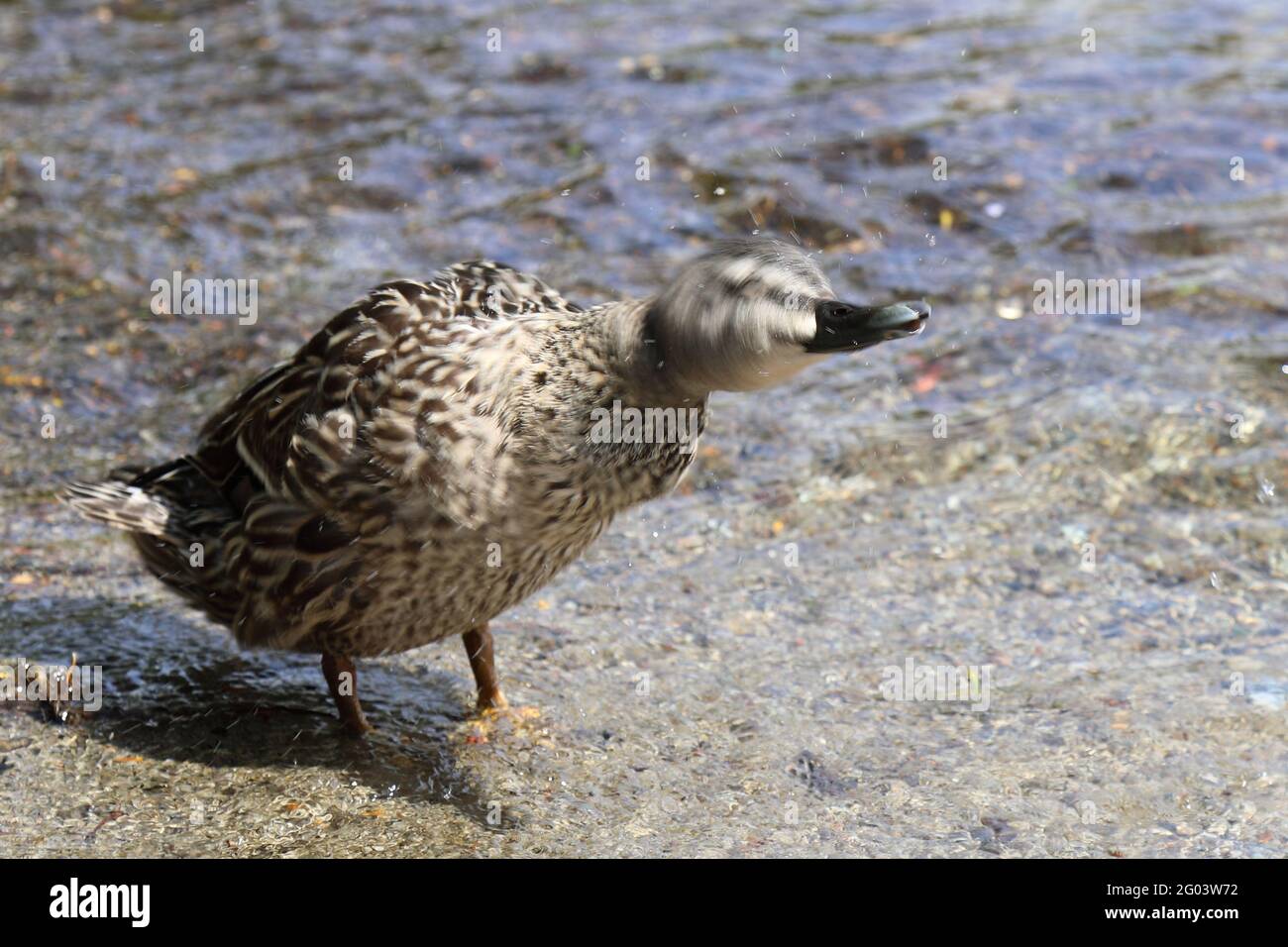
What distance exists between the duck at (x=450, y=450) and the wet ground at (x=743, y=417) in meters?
0.57

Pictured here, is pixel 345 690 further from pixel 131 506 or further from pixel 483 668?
pixel 131 506

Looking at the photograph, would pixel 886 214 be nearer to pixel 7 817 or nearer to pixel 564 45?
pixel 564 45

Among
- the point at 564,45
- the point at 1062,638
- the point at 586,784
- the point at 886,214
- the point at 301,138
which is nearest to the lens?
the point at 586,784

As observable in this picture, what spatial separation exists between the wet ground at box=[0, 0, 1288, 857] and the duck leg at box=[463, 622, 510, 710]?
0.13 m

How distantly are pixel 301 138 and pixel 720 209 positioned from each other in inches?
130

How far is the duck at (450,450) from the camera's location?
438 cm

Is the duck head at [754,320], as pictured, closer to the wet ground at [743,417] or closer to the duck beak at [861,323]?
the duck beak at [861,323]

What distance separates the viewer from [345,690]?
567 cm

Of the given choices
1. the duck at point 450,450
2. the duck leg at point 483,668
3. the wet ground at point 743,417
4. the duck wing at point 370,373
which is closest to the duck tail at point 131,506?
the duck at point 450,450

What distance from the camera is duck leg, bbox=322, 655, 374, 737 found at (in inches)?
222

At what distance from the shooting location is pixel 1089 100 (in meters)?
11.6

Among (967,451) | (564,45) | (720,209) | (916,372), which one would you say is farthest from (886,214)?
(564,45)

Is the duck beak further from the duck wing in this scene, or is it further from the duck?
the duck wing

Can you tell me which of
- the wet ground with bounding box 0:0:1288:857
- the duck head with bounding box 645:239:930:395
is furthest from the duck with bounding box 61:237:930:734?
the wet ground with bounding box 0:0:1288:857
